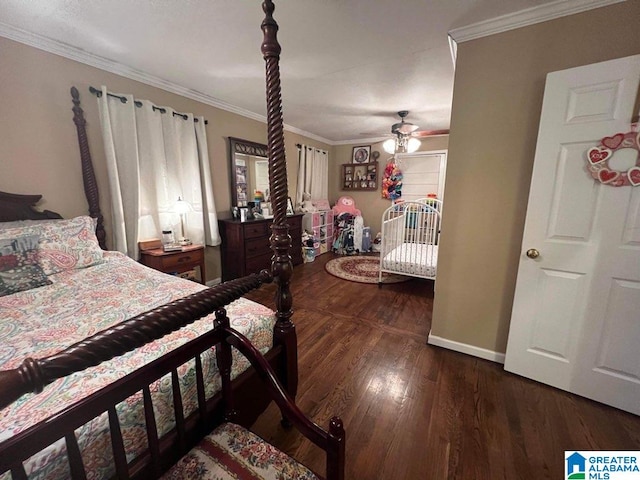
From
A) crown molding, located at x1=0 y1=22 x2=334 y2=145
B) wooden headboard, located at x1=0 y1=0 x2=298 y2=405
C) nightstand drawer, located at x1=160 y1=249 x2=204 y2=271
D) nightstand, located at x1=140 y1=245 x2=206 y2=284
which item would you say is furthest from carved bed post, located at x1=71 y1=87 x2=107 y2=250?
wooden headboard, located at x1=0 y1=0 x2=298 y2=405

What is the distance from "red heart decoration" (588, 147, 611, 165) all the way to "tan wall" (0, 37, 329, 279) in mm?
2376

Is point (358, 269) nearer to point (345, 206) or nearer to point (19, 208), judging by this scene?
point (345, 206)

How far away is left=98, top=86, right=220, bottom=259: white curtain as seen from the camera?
236 centimetres

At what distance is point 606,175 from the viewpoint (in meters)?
1.44

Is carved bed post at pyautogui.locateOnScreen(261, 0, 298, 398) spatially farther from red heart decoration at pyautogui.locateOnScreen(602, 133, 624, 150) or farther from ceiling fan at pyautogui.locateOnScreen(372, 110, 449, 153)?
ceiling fan at pyautogui.locateOnScreen(372, 110, 449, 153)

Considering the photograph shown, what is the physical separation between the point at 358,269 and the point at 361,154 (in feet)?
8.98

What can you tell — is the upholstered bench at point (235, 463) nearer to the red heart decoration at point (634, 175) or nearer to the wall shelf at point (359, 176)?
the red heart decoration at point (634, 175)

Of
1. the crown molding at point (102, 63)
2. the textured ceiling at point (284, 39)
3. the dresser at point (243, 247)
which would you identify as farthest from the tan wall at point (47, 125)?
the dresser at point (243, 247)

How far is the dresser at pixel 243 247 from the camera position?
10.9 ft

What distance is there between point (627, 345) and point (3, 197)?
4.13m

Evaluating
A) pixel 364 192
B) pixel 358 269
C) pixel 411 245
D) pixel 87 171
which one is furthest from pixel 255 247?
pixel 364 192

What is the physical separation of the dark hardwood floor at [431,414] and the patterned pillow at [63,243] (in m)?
1.66

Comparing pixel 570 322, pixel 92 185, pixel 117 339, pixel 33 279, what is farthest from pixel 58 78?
pixel 570 322

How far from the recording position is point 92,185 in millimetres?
2213
